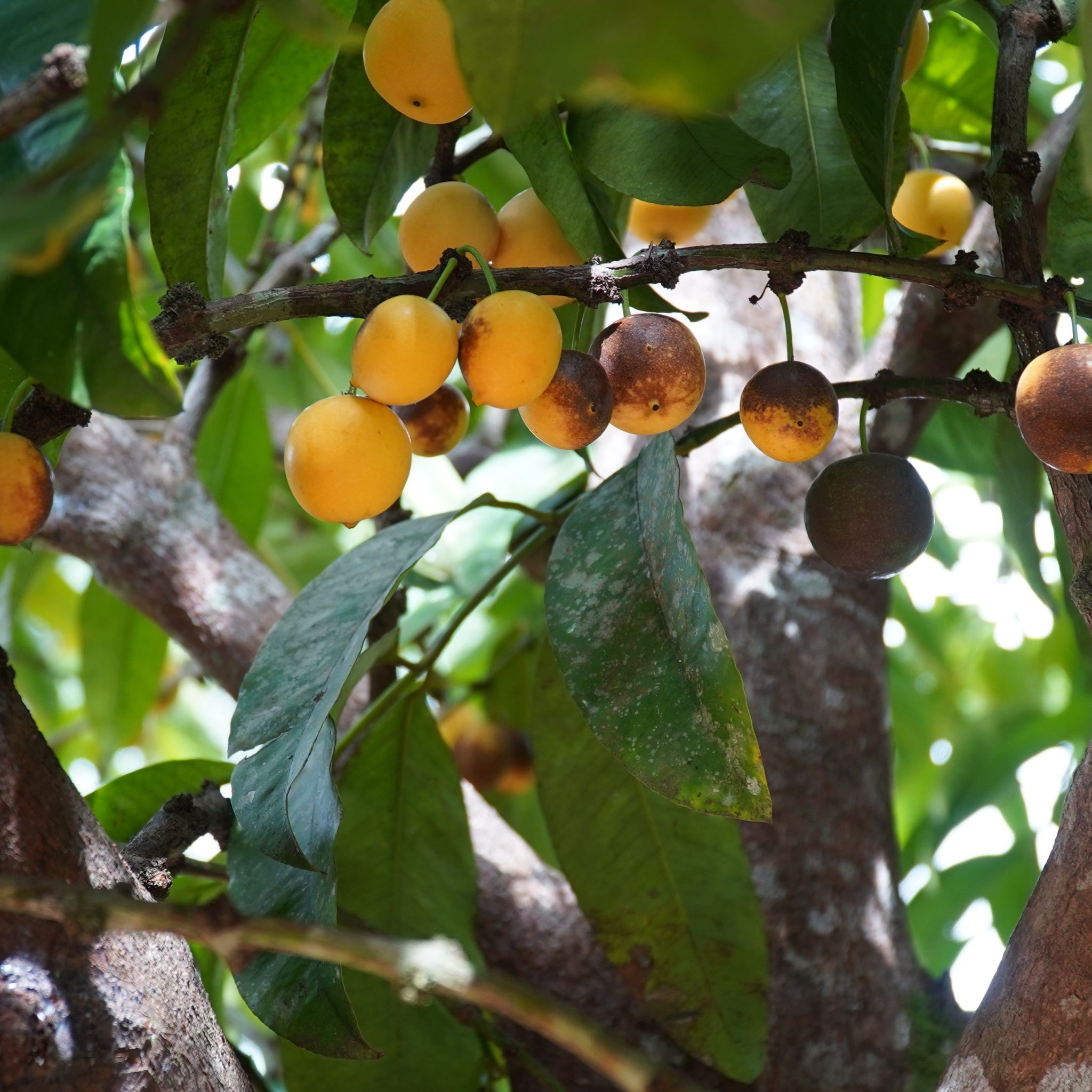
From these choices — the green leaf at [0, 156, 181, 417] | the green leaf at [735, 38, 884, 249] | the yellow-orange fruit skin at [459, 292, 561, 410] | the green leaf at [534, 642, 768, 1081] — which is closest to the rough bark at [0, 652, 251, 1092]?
the green leaf at [0, 156, 181, 417]

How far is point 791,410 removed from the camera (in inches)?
30.2

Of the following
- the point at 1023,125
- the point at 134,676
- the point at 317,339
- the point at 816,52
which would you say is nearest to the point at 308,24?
the point at 1023,125

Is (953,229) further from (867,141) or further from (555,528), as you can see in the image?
(555,528)

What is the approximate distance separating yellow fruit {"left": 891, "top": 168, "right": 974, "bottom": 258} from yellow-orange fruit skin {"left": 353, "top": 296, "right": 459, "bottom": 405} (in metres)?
0.61

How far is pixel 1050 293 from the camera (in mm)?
708

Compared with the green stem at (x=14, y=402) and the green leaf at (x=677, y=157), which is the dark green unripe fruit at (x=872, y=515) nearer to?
the green leaf at (x=677, y=157)

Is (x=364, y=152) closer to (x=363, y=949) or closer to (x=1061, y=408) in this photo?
(x=1061, y=408)

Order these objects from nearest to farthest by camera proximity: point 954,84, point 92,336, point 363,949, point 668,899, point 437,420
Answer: point 363,949
point 92,336
point 437,420
point 668,899
point 954,84

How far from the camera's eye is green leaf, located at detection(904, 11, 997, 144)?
1.31 m

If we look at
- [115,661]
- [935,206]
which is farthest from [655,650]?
[115,661]

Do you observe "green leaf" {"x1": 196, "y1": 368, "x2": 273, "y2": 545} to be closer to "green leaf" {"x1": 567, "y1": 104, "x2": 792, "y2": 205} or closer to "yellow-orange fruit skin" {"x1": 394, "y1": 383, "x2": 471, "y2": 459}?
"yellow-orange fruit skin" {"x1": 394, "y1": 383, "x2": 471, "y2": 459}

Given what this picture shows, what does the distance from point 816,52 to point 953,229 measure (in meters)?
0.23

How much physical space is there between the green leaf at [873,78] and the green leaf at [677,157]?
74mm

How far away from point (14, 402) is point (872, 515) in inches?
21.0
